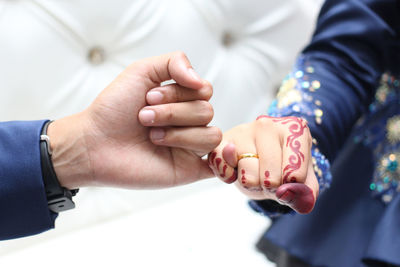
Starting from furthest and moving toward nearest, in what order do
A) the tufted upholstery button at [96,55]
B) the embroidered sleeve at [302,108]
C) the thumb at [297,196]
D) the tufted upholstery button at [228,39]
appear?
the tufted upholstery button at [228,39] < the tufted upholstery button at [96,55] < the embroidered sleeve at [302,108] < the thumb at [297,196]

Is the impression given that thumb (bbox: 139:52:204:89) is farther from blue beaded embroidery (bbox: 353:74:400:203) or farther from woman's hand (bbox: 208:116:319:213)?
blue beaded embroidery (bbox: 353:74:400:203)

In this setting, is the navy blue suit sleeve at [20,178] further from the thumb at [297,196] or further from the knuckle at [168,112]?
the thumb at [297,196]

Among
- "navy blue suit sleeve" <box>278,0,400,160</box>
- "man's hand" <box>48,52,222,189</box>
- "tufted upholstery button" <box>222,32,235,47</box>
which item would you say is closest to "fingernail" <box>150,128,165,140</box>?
"man's hand" <box>48,52,222,189</box>

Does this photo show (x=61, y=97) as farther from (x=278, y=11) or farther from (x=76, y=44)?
(x=278, y=11)

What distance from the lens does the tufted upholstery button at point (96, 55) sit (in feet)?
1.98

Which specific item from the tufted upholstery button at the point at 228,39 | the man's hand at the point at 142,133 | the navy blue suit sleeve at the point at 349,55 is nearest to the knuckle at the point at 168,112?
the man's hand at the point at 142,133

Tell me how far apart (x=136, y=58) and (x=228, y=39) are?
18 centimetres

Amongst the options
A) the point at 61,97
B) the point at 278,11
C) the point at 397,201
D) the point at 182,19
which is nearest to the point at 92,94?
the point at 61,97

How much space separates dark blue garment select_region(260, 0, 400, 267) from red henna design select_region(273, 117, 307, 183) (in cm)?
12

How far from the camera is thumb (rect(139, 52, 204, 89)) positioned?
1.31ft

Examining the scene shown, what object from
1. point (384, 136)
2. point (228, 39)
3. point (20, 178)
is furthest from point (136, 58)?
point (384, 136)

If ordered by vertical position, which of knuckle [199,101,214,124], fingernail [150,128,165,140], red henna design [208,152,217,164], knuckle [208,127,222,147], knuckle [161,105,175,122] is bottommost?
red henna design [208,152,217,164]

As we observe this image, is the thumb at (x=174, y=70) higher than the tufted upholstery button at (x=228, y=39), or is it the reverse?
the thumb at (x=174, y=70)

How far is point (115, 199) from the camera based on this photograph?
70 cm
